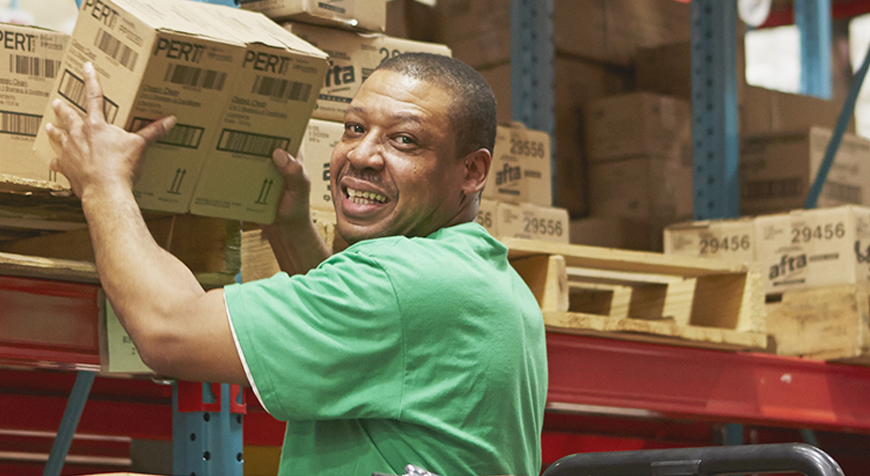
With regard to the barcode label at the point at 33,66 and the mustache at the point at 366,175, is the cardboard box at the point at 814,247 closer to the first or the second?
the mustache at the point at 366,175

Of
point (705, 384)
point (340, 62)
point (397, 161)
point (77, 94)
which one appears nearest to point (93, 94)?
point (77, 94)

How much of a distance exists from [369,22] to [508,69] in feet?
7.37

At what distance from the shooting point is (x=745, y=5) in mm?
7051

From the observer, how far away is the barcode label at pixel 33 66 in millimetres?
2514

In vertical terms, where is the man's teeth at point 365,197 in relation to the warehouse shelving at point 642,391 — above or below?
above

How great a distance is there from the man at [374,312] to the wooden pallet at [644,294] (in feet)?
3.91

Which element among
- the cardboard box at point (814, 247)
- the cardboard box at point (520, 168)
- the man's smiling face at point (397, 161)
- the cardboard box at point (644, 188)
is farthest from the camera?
the cardboard box at point (644, 188)

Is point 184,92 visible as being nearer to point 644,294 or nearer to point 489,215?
point 489,215

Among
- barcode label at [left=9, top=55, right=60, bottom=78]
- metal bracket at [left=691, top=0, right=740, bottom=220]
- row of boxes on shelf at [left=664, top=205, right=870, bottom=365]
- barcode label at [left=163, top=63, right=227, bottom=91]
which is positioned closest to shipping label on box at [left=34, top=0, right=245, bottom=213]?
barcode label at [left=163, top=63, right=227, bottom=91]

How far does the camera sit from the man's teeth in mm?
2389

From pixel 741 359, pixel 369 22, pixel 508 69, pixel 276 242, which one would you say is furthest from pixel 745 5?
pixel 276 242

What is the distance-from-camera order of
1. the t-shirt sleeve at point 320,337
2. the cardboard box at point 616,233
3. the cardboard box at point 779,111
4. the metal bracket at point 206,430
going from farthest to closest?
the cardboard box at point 779,111
the cardboard box at point 616,233
the metal bracket at point 206,430
the t-shirt sleeve at point 320,337

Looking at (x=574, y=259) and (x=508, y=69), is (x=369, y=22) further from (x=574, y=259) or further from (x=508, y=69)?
(x=508, y=69)

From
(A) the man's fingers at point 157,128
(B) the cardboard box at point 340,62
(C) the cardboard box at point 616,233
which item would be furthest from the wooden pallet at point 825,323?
(A) the man's fingers at point 157,128
